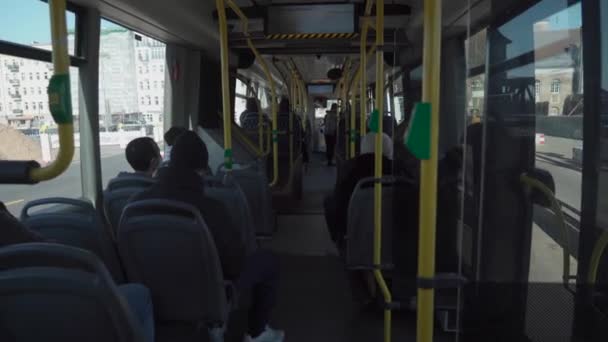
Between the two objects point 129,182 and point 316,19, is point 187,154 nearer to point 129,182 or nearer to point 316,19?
point 129,182

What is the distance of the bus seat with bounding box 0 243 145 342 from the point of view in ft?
3.56

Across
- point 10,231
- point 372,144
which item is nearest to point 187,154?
point 10,231

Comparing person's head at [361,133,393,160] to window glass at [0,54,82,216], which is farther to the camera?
person's head at [361,133,393,160]

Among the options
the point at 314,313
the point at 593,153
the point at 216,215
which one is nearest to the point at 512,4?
the point at 593,153

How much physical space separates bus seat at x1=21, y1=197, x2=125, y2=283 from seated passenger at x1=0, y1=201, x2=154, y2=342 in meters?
0.41

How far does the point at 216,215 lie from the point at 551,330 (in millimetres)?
1463

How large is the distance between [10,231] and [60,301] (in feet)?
Result: 1.32

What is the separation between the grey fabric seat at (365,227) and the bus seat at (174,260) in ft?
4.04

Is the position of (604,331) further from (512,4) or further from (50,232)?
(50,232)

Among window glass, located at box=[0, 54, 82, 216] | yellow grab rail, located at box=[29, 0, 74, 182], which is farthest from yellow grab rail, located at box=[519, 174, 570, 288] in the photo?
window glass, located at box=[0, 54, 82, 216]

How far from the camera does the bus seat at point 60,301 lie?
1.08 meters

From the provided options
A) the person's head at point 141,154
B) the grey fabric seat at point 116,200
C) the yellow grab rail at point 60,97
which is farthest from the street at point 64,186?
the yellow grab rail at point 60,97

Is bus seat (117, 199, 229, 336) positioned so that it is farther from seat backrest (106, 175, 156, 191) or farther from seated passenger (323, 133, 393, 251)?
seated passenger (323, 133, 393, 251)

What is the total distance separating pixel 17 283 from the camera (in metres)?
1.07
